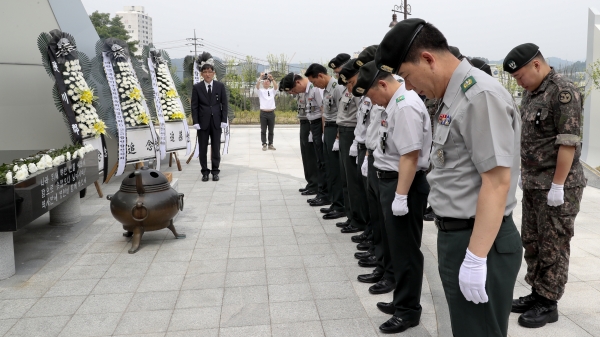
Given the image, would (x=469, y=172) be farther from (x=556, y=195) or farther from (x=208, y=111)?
(x=208, y=111)

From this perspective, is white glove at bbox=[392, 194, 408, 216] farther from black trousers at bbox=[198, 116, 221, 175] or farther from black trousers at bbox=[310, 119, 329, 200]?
black trousers at bbox=[198, 116, 221, 175]

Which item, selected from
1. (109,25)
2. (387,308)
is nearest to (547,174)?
(387,308)

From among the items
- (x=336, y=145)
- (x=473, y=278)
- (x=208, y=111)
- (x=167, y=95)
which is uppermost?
(x=167, y=95)

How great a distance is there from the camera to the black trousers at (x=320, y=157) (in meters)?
7.02

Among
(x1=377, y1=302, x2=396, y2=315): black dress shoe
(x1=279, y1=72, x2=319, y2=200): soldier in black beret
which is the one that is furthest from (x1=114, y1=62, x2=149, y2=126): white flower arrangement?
(x1=377, y1=302, x2=396, y2=315): black dress shoe

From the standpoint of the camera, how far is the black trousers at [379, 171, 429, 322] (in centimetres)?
315

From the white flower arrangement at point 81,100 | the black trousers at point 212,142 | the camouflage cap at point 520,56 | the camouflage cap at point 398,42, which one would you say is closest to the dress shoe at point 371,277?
the camouflage cap at point 520,56

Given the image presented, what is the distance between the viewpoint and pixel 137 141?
8.45m

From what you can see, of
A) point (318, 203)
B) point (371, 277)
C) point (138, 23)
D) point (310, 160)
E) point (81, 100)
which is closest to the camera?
point (371, 277)

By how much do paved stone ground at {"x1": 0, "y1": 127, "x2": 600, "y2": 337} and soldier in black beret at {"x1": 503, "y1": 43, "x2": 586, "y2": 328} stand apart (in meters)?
0.24

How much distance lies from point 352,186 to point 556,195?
2.44 m

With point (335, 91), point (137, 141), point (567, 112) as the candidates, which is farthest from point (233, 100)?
point (567, 112)

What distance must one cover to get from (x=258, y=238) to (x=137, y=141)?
158 inches

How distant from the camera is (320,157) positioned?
7.09 meters
